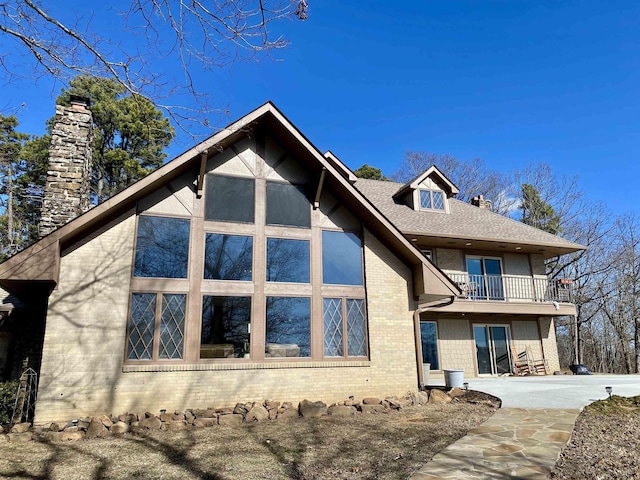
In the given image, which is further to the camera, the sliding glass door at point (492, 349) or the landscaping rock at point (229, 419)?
the sliding glass door at point (492, 349)

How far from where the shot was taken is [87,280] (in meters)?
8.58

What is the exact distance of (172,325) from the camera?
29.3 ft

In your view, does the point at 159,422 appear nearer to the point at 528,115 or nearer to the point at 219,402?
the point at 219,402

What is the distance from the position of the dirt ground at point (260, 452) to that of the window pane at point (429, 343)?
304 inches

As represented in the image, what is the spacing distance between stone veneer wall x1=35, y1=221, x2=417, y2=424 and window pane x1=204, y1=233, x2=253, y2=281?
161 cm

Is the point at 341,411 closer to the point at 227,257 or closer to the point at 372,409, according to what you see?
the point at 372,409

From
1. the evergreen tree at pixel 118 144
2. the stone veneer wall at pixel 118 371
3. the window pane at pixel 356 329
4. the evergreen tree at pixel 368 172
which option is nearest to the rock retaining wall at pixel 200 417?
the stone veneer wall at pixel 118 371

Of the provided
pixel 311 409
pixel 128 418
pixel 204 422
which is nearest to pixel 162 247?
pixel 128 418

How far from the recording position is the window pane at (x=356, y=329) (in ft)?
33.0

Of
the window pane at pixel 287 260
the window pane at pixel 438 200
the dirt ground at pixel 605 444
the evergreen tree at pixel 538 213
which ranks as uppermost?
the evergreen tree at pixel 538 213

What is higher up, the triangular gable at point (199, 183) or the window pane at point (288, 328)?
the triangular gable at point (199, 183)

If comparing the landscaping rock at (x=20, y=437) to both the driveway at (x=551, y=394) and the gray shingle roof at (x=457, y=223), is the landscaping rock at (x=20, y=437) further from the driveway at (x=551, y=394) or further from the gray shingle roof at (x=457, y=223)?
the gray shingle roof at (x=457, y=223)

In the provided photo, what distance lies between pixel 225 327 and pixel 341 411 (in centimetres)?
304

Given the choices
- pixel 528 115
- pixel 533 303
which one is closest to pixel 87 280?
pixel 533 303
